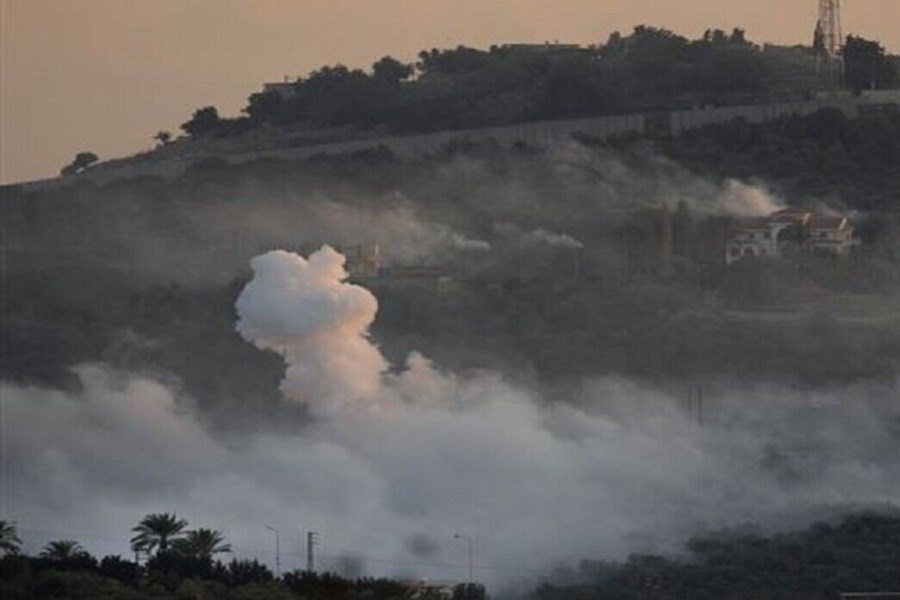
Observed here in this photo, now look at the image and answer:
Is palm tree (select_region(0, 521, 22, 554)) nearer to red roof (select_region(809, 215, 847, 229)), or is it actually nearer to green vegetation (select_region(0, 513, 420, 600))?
green vegetation (select_region(0, 513, 420, 600))

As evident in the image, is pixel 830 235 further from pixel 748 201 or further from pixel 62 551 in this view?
pixel 62 551

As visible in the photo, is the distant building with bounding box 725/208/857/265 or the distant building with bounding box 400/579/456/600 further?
the distant building with bounding box 725/208/857/265

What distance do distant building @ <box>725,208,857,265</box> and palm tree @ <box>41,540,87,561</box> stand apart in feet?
150

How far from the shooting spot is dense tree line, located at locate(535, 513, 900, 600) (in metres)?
111

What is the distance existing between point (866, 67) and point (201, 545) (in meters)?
68.3

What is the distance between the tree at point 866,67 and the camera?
18075 cm

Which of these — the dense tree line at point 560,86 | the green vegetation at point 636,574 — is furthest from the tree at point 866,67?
the green vegetation at point 636,574

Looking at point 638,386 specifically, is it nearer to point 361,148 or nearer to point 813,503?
point 813,503

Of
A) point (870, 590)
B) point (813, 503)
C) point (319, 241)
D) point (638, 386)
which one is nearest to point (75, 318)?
point (319, 241)

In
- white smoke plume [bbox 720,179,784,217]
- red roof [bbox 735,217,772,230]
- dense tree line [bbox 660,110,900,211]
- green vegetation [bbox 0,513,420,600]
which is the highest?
dense tree line [bbox 660,110,900,211]

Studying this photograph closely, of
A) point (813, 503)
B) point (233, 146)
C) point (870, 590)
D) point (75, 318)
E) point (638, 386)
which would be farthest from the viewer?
point (233, 146)

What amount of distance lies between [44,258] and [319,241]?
441 inches

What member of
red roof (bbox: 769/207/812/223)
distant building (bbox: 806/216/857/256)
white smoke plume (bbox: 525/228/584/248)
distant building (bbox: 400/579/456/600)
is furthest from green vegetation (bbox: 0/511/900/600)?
red roof (bbox: 769/207/812/223)

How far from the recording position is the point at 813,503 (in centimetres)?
12900
